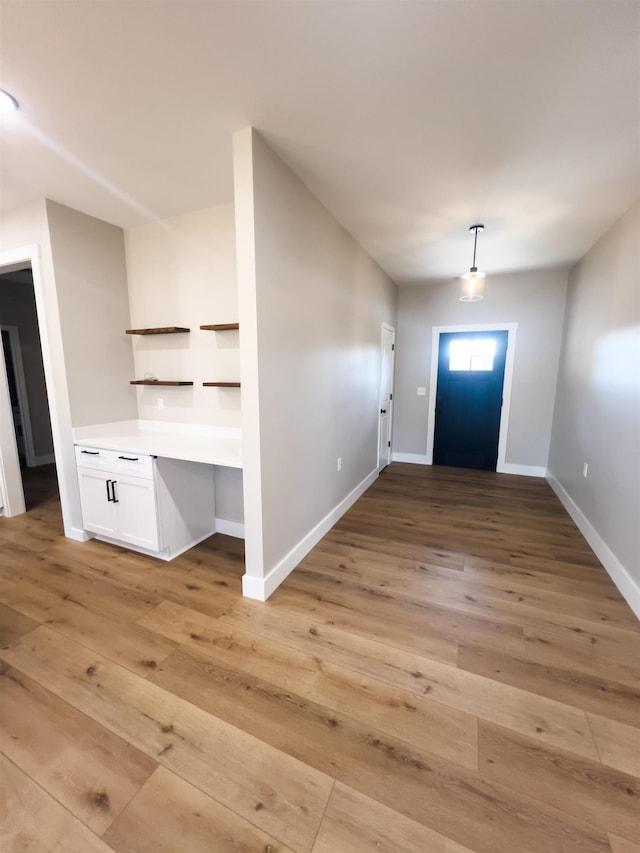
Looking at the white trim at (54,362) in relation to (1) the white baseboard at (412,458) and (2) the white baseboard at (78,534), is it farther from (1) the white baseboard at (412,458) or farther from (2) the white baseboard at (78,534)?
(1) the white baseboard at (412,458)

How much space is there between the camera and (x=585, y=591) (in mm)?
2291

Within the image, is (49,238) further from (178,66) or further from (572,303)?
(572,303)

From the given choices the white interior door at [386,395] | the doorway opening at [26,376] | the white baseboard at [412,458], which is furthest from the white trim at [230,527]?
the white baseboard at [412,458]

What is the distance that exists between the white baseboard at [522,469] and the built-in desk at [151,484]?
3.93m

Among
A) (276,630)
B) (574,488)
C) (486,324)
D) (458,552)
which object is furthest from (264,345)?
(486,324)

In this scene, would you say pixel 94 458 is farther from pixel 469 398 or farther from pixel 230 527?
pixel 469 398

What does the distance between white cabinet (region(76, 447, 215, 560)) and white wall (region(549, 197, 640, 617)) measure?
3029mm

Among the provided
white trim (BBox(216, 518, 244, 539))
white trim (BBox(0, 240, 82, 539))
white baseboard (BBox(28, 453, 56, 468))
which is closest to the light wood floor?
white trim (BBox(216, 518, 244, 539))

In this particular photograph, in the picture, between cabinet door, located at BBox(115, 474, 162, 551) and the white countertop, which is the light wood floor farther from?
the white countertop

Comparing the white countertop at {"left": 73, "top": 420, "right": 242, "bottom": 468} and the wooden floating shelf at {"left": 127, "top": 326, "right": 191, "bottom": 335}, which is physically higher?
the wooden floating shelf at {"left": 127, "top": 326, "right": 191, "bottom": 335}

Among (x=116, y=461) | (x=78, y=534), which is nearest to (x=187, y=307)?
(x=116, y=461)

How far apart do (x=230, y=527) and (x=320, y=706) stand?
5.60 ft

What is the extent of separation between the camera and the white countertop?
2332 millimetres

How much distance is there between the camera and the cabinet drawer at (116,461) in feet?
8.05
